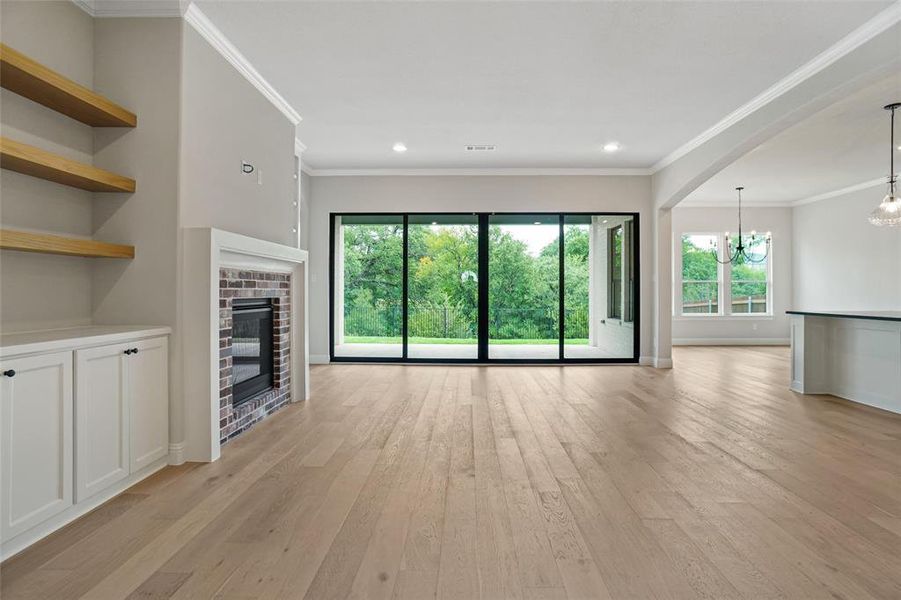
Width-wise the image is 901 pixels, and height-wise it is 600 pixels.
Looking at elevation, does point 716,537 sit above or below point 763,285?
below

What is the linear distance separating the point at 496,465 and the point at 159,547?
5.90 ft

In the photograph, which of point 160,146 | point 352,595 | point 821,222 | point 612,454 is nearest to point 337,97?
point 160,146

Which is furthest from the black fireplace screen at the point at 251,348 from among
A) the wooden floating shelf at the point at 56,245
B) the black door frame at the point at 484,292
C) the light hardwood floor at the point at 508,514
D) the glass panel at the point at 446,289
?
the glass panel at the point at 446,289

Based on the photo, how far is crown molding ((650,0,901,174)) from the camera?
320 centimetres

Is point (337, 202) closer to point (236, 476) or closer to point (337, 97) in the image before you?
point (337, 97)

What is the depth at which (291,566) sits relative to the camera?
1920 millimetres

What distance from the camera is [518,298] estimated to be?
7.33 meters

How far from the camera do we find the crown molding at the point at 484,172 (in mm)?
7207

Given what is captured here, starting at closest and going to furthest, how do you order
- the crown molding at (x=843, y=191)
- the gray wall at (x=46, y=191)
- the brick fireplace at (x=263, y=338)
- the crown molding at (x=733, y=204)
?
the gray wall at (x=46, y=191) → the brick fireplace at (x=263, y=338) → the crown molding at (x=843, y=191) → the crown molding at (x=733, y=204)

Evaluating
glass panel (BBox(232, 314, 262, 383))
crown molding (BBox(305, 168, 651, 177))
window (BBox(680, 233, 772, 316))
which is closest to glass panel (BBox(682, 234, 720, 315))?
window (BBox(680, 233, 772, 316))

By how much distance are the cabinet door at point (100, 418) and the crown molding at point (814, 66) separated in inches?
199

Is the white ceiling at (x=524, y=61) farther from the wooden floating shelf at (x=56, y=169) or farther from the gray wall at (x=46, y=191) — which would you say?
the wooden floating shelf at (x=56, y=169)

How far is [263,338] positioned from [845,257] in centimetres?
1001

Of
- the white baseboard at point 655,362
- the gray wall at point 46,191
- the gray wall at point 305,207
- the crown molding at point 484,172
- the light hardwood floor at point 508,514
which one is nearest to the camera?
the light hardwood floor at point 508,514
